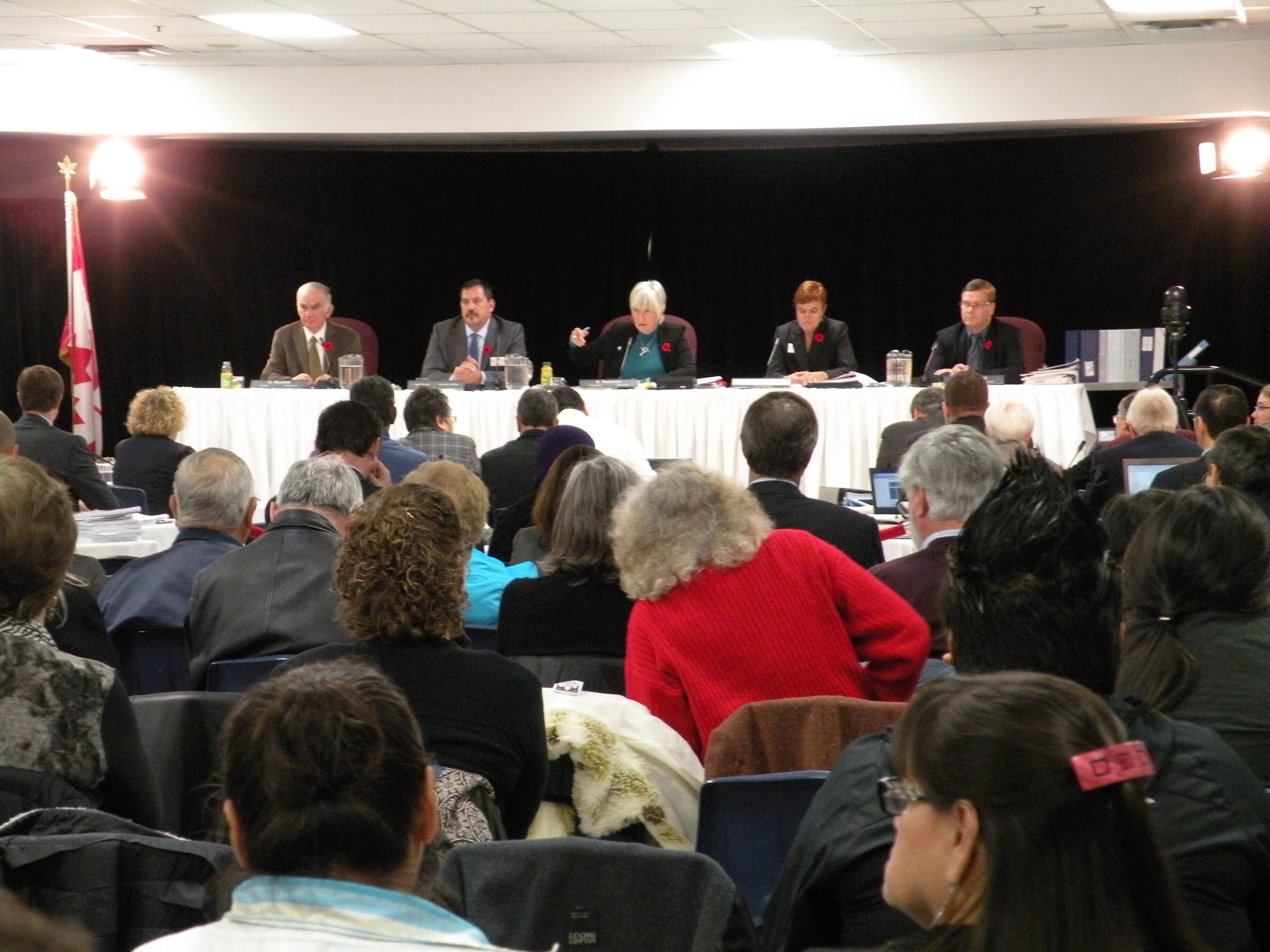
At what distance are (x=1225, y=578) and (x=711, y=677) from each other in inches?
40.0

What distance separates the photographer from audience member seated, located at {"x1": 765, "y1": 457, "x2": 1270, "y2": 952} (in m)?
1.75

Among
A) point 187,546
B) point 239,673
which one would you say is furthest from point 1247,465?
point 187,546

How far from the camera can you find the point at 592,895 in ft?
5.90

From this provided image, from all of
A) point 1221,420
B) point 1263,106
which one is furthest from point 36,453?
point 1263,106

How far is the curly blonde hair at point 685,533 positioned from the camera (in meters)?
3.08

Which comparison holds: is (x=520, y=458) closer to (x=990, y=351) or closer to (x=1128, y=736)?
(x=990, y=351)

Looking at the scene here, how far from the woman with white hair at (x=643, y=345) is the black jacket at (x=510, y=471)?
2675 millimetres

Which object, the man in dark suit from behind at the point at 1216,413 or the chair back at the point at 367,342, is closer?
the man in dark suit from behind at the point at 1216,413

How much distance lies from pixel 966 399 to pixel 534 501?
2329 mm

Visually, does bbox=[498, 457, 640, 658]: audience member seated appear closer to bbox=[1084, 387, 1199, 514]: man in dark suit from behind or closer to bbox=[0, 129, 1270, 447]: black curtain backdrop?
bbox=[1084, 387, 1199, 514]: man in dark suit from behind

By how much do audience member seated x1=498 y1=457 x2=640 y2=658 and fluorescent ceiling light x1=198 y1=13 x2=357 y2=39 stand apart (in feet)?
19.5

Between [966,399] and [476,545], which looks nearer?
[476,545]

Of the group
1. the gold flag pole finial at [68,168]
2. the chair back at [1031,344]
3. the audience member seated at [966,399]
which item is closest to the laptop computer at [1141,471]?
the audience member seated at [966,399]

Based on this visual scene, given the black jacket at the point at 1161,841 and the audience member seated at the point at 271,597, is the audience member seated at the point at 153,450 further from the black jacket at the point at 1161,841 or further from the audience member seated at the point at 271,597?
the black jacket at the point at 1161,841
